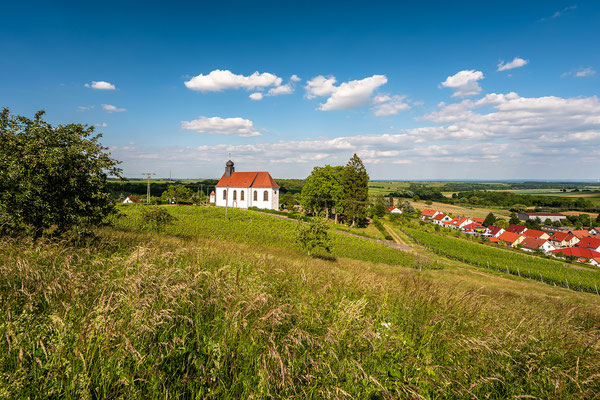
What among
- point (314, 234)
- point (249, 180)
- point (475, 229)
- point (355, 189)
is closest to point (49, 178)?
point (314, 234)

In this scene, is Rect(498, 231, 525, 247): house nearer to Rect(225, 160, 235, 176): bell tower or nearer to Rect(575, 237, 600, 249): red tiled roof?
Rect(575, 237, 600, 249): red tiled roof

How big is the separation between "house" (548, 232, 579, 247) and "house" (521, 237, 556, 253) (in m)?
1.80

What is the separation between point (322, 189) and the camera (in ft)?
183

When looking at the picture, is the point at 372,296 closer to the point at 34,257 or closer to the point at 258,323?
the point at 258,323

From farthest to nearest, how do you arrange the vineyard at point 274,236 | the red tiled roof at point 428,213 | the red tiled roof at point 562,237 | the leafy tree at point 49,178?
the red tiled roof at point 428,213, the red tiled roof at point 562,237, the vineyard at point 274,236, the leafy tree at point 49,178

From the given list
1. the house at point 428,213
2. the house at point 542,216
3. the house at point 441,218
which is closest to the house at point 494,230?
the house at point 441,218

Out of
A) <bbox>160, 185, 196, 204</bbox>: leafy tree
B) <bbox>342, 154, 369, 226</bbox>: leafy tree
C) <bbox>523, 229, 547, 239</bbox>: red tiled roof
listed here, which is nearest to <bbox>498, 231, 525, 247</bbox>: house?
<bbox>523, 229, 547, 239</bbox>: red tiled roof

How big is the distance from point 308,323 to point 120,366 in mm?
1615

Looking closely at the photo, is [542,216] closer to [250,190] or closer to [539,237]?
[539,237]

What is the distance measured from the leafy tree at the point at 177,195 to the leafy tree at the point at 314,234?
48.3m

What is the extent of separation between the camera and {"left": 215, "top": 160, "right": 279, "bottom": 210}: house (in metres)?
61.1

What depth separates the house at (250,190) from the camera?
200ft

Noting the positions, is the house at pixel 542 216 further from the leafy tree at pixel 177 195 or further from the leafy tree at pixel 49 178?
the leafy tree at pixel 49 178

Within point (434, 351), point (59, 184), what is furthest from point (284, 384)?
point (59, 184)
